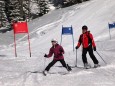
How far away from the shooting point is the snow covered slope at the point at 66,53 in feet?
36.7

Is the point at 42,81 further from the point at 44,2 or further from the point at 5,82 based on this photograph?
the point at 44,2

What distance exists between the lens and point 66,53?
21.2 meters

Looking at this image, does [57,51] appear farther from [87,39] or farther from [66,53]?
[66,53]

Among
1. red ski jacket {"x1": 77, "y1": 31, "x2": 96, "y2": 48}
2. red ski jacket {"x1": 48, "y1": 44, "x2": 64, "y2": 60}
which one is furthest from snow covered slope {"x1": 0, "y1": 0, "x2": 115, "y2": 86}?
red ski jacket {"x1": 77, "y1": 31, "x2": 96, "y2": 48}

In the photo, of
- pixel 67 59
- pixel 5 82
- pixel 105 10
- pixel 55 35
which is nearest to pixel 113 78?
pixel 5 82

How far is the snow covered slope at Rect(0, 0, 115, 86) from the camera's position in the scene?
36.7 ft

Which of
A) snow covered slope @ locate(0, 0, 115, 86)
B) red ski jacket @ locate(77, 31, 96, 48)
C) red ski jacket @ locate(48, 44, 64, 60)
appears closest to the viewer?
snow covered slope @ locate(0, 0, 115, 86)

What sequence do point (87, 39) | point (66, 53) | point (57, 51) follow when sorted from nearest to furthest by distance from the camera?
point (57, 51) < point (87, 39) < point (66, 53)

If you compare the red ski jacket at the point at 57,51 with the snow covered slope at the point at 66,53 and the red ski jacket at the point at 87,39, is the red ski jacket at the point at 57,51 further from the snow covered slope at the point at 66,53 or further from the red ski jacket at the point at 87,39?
the red ski jacket at the point at 87,39

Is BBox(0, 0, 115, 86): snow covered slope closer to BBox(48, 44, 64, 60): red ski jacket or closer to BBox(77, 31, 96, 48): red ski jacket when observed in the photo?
BBox(48, 44, 64, 60): red ski jacket

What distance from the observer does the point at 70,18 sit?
41.9 metres

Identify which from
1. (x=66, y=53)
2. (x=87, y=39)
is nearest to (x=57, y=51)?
(x=87, y=39)

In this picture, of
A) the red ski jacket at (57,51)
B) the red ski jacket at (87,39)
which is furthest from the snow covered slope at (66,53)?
the red ski jacket at (87,39)

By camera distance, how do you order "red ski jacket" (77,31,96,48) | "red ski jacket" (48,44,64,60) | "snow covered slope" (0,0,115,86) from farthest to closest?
"red ski jacket" (77,31,96,48), "red ski jacket" (48,44,64,60), "snow covered slope" (0,0,115,86)
